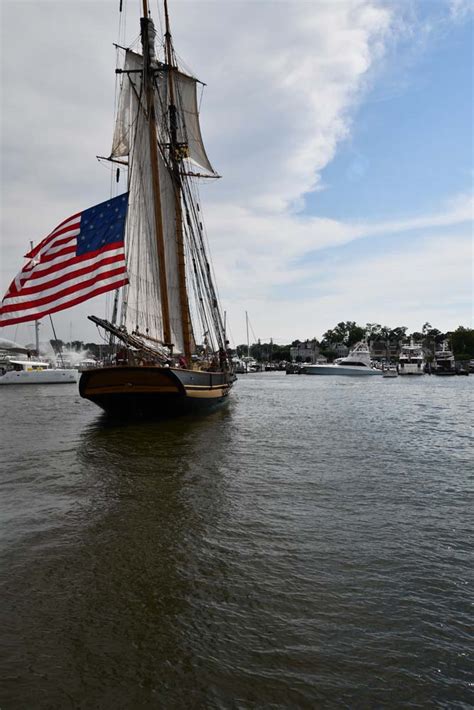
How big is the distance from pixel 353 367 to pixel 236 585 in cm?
9261

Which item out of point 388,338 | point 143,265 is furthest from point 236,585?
point 388,338

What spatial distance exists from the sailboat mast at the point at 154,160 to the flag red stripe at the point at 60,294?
810 cm

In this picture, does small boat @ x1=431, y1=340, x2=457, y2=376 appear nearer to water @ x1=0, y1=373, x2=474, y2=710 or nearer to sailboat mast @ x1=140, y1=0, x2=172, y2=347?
sailboat mast @ x1=140, y1=0, x2=172, y2=347

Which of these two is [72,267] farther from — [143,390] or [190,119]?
[190,119]

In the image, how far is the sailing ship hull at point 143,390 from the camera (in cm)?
1903

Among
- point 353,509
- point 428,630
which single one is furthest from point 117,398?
point 428,630

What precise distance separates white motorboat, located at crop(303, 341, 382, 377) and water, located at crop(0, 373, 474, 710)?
83.2 metres

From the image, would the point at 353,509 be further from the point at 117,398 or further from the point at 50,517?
the point at 117,398

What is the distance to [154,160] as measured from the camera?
83.4 feet

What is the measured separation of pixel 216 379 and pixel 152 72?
17873mm

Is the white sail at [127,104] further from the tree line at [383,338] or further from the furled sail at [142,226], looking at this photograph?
the tree line at [383,338]

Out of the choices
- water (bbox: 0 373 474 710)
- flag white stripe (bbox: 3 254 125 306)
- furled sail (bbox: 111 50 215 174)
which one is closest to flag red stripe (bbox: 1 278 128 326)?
flag white stripe (bbox: 3 254 125 306)

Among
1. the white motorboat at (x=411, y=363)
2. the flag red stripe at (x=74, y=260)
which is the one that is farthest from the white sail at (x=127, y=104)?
the white motorboat at (x=411, y=363)

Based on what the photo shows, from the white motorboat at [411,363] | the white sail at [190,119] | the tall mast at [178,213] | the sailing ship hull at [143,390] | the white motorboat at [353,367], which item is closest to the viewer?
the sailing ship hull at [143,390]
